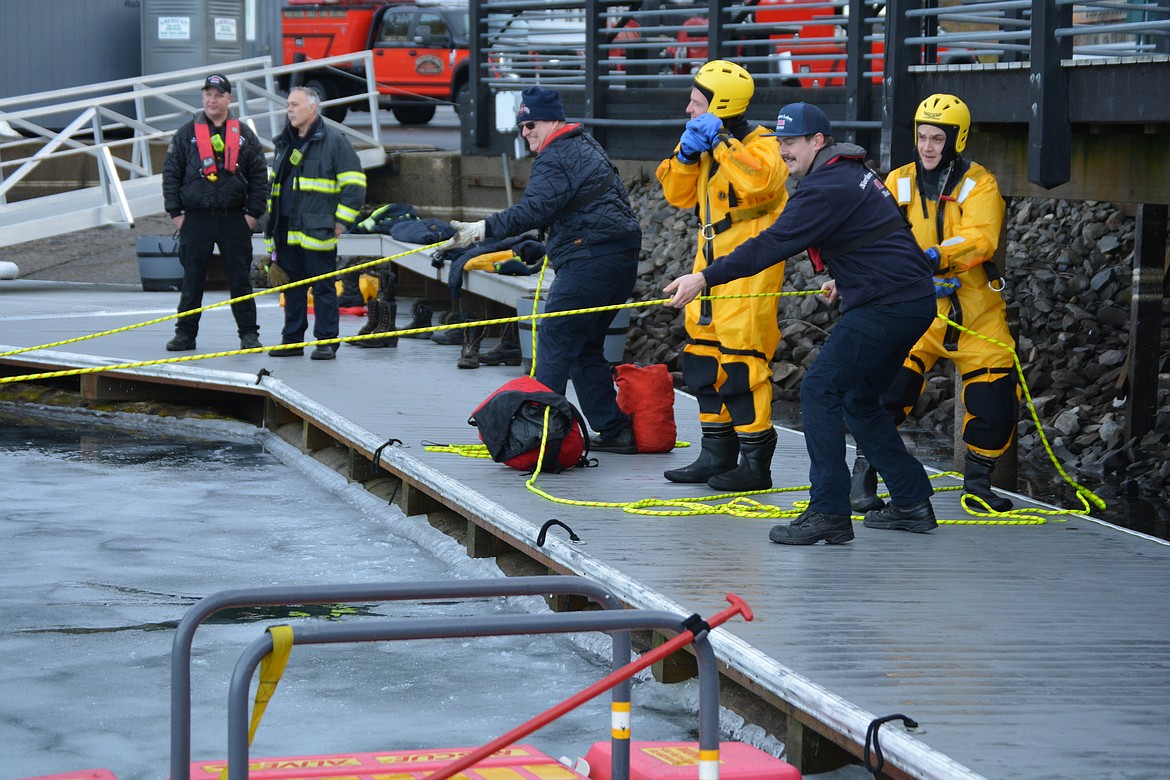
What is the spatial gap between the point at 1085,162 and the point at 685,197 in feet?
6.38

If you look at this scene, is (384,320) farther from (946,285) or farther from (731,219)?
(946,285)

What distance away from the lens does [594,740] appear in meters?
5.22

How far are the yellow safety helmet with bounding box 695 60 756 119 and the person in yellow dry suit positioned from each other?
2.32ft

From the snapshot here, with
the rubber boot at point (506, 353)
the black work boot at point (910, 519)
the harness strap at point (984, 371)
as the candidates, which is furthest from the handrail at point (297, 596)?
the rubber boot at point (506, 353)

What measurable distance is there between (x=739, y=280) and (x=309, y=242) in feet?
13.5

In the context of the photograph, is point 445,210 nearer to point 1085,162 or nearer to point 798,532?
point 1085,162

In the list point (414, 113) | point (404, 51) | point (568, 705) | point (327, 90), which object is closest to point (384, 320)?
point (568, 705)

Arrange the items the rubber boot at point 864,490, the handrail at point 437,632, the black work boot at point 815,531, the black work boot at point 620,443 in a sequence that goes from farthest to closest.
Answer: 1. the black work boot at point 620,443
2. the rubber boot at point 864,490
3. the black work boot at point 815,531
4. the handrail at point 437,632

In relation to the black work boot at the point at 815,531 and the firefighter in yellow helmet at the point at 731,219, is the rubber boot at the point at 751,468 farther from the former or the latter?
the black work boot at the point at 815,531

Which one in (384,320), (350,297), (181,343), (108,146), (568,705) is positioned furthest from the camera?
(108,146)

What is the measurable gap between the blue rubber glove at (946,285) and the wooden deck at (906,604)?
94 cm

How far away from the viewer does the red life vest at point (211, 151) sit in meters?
10.2

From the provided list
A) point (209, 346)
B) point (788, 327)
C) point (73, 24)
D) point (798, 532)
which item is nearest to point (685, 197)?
point (798, 532)

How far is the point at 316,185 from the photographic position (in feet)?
32.9
